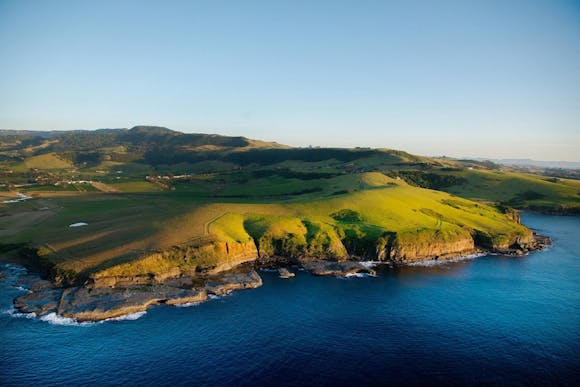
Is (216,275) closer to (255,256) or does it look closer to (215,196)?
(255,256)

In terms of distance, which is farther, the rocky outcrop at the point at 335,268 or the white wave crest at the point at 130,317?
the rocky outcrop at the point at 335,268

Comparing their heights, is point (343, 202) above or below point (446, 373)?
above

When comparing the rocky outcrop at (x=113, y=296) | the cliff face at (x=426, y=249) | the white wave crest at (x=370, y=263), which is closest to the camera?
the rocky outcrop at (x=113, y=296)

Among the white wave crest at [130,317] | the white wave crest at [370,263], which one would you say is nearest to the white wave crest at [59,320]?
the white wave crest at [130,317]

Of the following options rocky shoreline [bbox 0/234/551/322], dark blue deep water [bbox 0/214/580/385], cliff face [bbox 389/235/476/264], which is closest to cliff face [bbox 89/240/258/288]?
rocky shoreline [bbox 0/234/551/322]

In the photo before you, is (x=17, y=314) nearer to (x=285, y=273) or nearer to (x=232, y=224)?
(x=285, y=273)

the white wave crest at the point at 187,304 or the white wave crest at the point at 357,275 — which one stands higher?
the white wave crest at the point at 357,275

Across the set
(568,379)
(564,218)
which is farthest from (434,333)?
(564,218)

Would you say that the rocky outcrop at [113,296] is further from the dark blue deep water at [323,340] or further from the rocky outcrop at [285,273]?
the rocky outcrop at [285,273]
